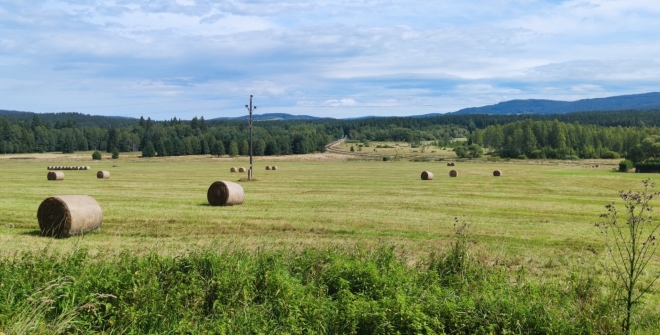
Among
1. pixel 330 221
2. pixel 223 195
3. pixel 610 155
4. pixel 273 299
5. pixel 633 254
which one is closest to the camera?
pixel 633 254

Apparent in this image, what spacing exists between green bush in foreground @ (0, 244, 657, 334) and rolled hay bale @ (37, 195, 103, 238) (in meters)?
8.95

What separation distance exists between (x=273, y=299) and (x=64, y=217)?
12.9m

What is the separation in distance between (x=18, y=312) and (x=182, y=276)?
2.79 metres

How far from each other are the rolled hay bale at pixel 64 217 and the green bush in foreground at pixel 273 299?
352 inches

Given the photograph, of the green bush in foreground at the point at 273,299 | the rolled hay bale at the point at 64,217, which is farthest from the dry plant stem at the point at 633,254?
the rolled hay bale at the point at 64,217

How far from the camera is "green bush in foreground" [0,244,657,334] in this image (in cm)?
836

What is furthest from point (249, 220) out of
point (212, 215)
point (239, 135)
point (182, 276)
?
point (239, 135)

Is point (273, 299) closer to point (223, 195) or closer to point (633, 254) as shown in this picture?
point (633, 254)

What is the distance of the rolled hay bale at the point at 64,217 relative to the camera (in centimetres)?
1881

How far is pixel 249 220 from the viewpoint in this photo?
77.3 feet

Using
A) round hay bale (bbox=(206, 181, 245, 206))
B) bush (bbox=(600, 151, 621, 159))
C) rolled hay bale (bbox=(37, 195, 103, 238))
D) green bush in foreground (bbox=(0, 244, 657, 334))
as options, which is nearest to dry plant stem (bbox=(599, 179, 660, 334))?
green bush in foreground (bbox=(0, 244, 657, 334))

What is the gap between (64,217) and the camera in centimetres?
1880

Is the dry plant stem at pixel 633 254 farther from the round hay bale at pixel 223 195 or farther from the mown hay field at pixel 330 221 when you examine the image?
the round hay bale at pixel 223 195

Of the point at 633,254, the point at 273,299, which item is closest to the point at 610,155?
the point at 633,254
